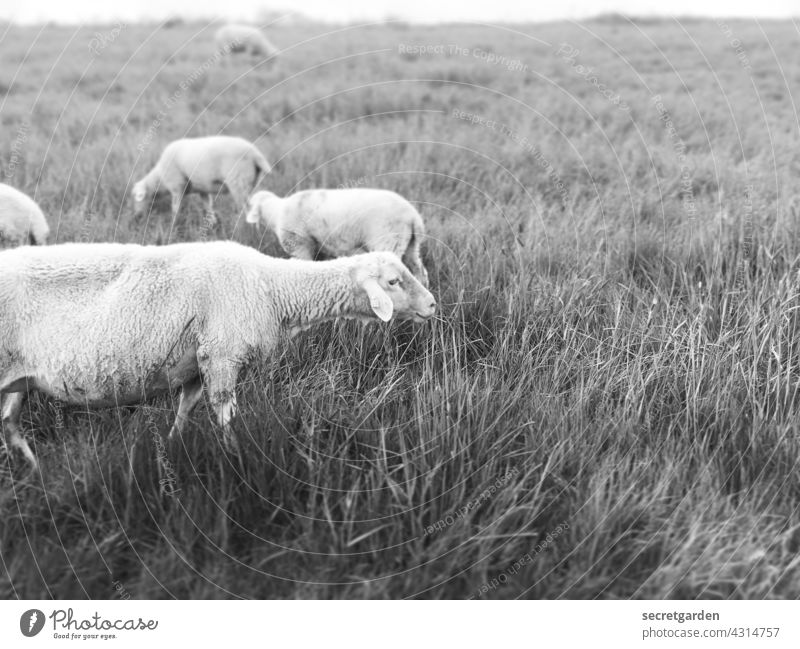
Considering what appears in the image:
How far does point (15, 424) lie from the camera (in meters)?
3.45

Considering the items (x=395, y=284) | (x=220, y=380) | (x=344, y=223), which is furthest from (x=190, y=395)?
(x=344, y=223)

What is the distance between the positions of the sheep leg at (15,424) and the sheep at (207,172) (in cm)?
361

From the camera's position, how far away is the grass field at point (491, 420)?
95.5 inches

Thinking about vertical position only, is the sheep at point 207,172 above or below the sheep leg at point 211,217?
above

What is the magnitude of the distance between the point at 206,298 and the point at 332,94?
6.38 meters

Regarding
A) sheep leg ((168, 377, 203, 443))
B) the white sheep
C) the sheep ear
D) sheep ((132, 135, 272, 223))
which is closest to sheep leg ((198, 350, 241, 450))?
sheep leg ((168, 377, 203, 443))

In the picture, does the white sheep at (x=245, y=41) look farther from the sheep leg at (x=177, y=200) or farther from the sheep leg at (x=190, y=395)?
the sheep leg at (x=190, y=395)

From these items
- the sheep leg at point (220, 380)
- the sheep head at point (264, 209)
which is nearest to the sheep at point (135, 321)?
the sheep leg at point (220, 380)

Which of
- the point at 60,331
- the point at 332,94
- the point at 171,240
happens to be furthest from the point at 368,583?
the point at 332,94

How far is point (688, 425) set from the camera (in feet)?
10.4

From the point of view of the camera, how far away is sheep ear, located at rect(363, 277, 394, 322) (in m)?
3.52

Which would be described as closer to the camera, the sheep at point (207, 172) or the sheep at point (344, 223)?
the sheep at point (344, 223)

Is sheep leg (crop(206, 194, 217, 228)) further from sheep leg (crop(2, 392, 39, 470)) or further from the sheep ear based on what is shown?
the sheep ear
